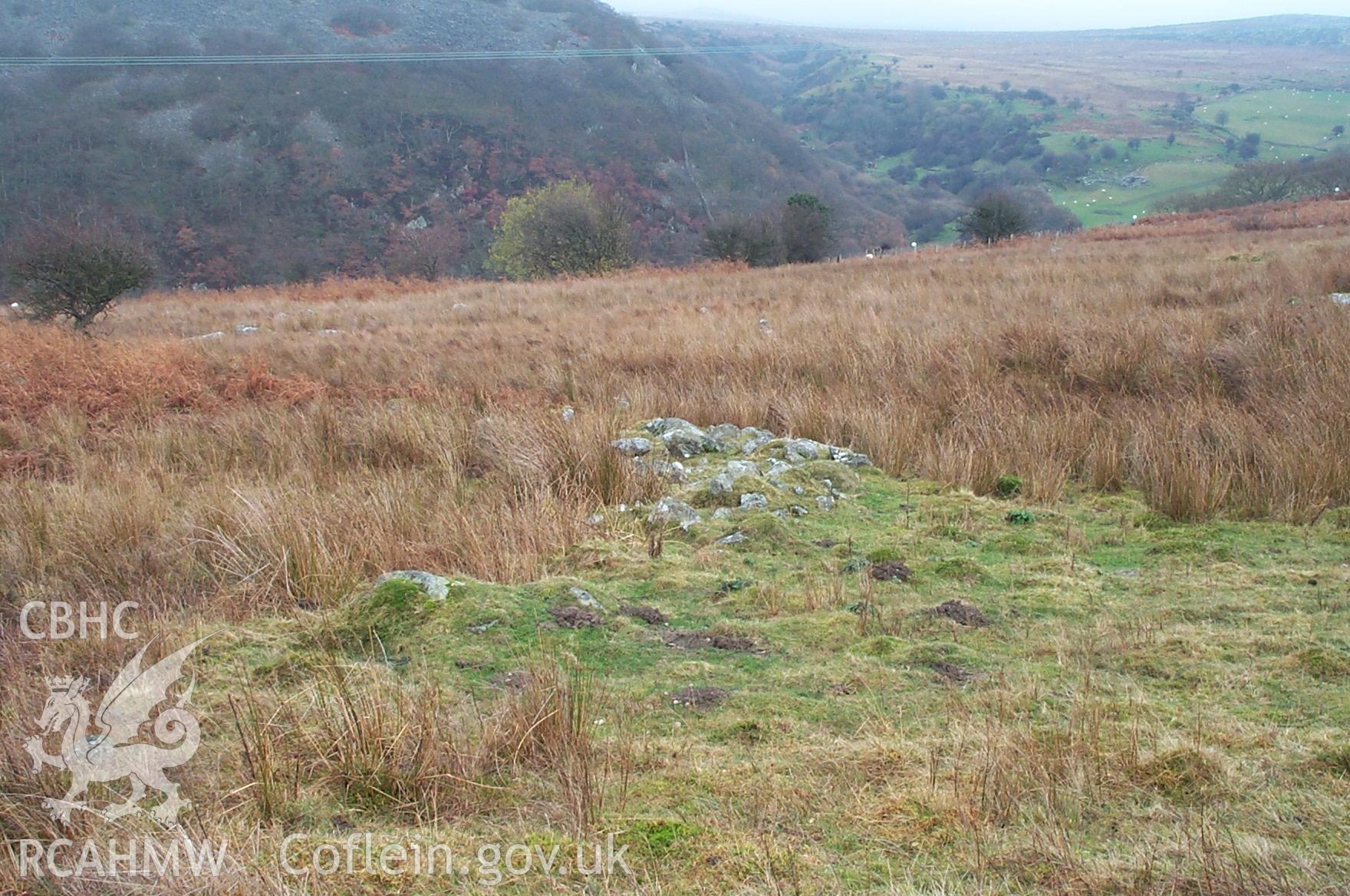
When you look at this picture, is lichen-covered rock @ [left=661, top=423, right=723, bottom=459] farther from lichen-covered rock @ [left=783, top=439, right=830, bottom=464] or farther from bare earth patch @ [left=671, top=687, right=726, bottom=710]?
bare earth patch @ [left=671, top=687, right=726, bottom=710]

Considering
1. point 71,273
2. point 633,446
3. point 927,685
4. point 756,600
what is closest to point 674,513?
point 633,446

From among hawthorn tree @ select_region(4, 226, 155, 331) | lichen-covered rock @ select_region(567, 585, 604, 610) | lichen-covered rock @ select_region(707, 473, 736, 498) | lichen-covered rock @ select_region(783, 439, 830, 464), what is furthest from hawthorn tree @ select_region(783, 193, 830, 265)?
lichen-covered rock @ select_region(567, 585, 604, 610)

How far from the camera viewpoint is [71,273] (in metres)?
15.1

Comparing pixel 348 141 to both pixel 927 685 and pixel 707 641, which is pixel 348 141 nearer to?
pixel 707 641

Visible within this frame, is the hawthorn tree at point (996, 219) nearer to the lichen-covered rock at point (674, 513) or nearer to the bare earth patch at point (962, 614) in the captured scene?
the lichen-covered rock at point (674, 513)

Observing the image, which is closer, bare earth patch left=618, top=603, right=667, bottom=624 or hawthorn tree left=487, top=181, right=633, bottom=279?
bare earth patch left=618, top=603, right=667, bottom=624

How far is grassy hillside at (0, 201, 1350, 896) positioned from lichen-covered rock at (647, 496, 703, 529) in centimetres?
8

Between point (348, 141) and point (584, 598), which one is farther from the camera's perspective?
point (348, 141)

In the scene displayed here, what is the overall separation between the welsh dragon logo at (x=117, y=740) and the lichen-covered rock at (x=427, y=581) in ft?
3.02

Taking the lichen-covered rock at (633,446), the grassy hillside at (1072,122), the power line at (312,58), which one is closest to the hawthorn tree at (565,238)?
the lichen-covered rock at (633,446)

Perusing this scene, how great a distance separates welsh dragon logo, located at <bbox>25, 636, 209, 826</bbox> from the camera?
6.98 ft

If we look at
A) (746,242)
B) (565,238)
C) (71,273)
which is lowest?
(565,238)

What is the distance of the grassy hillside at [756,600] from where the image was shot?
2025mm

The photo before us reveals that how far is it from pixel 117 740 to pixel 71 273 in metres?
16.0
